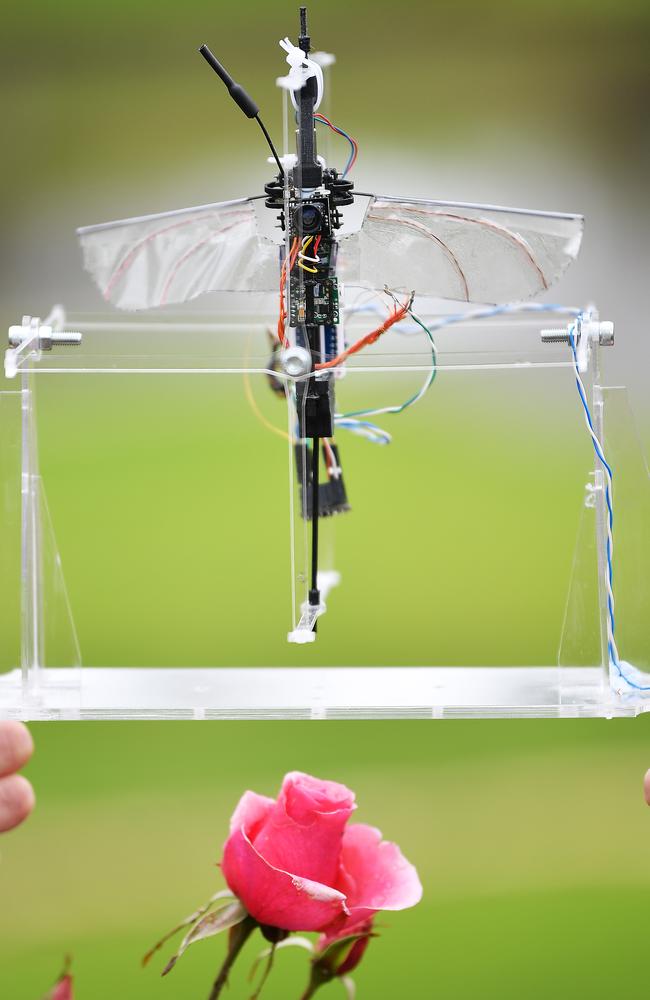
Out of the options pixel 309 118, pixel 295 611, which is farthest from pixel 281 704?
pixel 309 118

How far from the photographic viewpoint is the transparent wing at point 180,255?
31.8 inches

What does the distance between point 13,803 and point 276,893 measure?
0.25 meters

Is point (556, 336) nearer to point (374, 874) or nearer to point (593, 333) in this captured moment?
point (593, 333)

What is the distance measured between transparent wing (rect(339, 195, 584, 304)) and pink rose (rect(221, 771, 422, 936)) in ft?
1.21

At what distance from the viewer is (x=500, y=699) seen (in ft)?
2.52

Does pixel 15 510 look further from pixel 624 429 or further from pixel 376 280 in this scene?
pixel 624 429

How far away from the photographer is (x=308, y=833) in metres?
0.62

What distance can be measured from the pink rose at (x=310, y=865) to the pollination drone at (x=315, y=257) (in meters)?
0.16

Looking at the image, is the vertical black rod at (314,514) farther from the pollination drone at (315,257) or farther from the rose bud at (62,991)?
the rose bud at (62,991)

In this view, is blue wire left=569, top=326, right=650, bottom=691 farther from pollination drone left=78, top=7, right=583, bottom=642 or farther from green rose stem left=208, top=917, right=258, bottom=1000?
green rose stem left=208, top=917, right=258, bottom=1000

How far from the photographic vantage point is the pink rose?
1.95 feet

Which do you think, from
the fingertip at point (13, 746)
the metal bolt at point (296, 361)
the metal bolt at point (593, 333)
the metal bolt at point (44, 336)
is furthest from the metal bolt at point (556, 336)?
A: the fingertip at point (13, 746)

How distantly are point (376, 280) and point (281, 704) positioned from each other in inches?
12.4

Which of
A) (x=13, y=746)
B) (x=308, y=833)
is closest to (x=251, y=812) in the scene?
(x=308, y=833)
